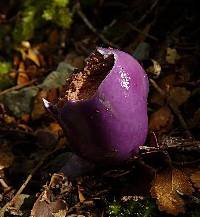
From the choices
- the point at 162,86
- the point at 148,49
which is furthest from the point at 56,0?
the point at 162,86

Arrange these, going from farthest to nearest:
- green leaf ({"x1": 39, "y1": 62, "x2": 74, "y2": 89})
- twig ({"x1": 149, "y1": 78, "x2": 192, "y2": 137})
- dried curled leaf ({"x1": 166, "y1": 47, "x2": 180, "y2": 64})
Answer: green leaf ({"x1": 39, "y1": 62, "x2": 74, "y2": 89}) < dried curled leaf ({"x1": 166, "y1": 47, "x2": 180, "y2": 64}) < twig ({"x1": 149, "y1": 78, "x2": 192, "y2": 137})

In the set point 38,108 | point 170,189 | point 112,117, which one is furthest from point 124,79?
point 38,108

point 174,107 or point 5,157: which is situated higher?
point 174,107

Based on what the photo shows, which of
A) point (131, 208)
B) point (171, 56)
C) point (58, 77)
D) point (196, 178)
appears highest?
point (171, 56)

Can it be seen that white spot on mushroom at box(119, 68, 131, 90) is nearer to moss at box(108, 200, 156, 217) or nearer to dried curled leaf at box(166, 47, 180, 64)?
moss at box(108, 200, 156, 217)

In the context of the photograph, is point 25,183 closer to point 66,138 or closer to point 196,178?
point 66,138

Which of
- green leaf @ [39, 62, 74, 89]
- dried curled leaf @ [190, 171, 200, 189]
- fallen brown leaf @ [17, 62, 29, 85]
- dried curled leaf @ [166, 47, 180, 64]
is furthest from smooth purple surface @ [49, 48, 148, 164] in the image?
fallen brown leaf @ [17, 62, 29, 85]

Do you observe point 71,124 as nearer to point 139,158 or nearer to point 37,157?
point 139,158
